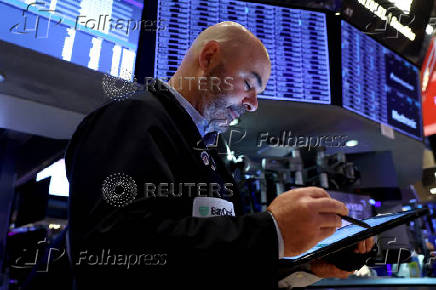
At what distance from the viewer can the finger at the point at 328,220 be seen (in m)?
0.57

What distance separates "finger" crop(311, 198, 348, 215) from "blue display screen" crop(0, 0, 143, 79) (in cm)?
119

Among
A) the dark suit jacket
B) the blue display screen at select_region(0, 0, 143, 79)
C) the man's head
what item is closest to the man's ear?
the man's head

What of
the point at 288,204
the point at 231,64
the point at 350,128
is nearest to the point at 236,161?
the point at 350,128

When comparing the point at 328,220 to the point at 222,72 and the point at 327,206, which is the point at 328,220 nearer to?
the point at 327,206

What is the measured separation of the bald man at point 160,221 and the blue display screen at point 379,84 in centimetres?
152

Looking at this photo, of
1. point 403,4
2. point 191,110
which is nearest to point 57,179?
point 191,110

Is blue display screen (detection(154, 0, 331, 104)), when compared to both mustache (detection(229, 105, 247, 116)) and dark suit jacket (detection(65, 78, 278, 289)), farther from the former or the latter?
dark suit jacket (detection(65, 78, 278, 289))

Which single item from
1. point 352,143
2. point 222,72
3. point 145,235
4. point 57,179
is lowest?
point 145,235

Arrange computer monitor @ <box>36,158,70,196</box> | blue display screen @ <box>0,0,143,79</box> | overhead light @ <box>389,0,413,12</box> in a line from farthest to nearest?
overhead light @ <box>389,0,413,12</box>
computer monitor @ <box>36,158,70,196</box>
blue display screen @ <box>0,0,143,79</box>

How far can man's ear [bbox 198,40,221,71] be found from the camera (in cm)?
99

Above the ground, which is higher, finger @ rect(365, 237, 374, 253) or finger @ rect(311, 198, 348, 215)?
finger @ rect(311, 198, 348, 215)

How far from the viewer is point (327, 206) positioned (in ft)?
1.88

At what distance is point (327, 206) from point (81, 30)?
125 centimetres

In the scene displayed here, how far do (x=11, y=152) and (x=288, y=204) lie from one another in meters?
2.17
